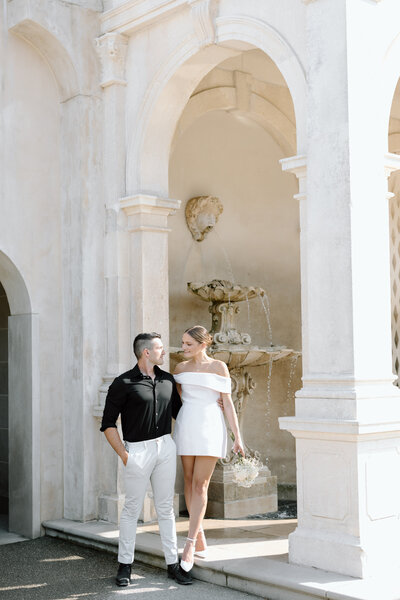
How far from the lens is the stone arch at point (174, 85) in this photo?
6.41 metres

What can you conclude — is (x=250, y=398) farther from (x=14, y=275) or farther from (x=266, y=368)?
(x=14, y=275)

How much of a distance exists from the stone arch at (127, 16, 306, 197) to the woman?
2218 millimetres

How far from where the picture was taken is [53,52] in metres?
7.88

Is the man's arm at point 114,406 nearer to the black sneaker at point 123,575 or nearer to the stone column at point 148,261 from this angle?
the black sneaker at point 123,575

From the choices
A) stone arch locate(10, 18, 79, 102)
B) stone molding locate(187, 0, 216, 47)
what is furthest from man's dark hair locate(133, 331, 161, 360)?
stone arch locate(10, 18, 79, 102)

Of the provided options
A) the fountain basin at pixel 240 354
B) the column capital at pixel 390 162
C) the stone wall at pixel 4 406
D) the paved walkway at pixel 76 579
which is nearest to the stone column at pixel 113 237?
the fountain basin at pixel 240 354

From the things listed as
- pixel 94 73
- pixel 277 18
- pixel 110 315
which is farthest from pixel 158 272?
pixel 277 18

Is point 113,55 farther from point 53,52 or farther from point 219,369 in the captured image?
point 219,369

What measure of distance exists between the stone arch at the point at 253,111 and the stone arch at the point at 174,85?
115 cm

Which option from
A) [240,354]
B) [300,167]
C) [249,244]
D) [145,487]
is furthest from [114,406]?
[249,244]

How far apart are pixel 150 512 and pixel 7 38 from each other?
4622 mm

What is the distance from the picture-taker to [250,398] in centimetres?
960

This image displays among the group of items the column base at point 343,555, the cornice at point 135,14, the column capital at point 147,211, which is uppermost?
the cornice at point 135,14

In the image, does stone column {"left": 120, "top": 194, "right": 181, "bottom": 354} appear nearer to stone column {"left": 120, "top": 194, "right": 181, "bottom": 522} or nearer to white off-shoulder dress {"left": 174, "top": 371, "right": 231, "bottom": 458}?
stone column {"left": 120, "top": 194, "right": 181, "bottom": 522}
